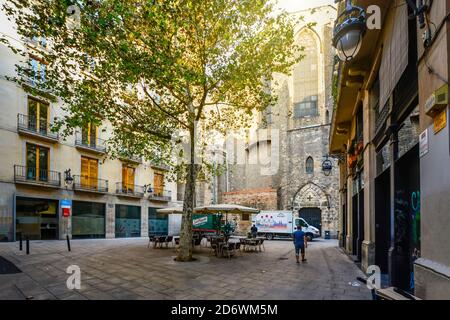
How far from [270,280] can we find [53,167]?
775 inches

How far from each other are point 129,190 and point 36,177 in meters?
8.81

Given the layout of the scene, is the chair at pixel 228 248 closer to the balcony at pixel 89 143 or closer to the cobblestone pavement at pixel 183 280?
the cobblestone pavement at pixel 183 280

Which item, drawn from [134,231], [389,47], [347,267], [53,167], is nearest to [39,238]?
[53,167]

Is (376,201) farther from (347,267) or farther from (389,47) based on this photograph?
(389,47)

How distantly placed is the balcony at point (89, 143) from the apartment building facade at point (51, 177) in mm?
74

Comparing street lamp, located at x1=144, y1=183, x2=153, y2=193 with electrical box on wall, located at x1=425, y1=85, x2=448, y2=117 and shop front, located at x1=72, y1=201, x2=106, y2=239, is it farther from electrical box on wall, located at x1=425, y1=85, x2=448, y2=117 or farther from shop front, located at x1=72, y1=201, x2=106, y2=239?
electrical box on wall, located at x1=425, y1=85, x2=448, y2=117

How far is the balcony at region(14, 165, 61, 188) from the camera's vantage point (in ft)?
62.8

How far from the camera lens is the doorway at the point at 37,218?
19375 millimetres

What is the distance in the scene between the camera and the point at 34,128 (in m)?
20.4

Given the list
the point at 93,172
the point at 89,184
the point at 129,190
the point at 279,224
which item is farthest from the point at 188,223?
the point at 129,190

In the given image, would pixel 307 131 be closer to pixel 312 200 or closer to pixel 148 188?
pixel 312 200

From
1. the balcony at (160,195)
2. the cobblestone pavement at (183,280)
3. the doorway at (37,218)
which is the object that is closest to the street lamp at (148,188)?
the balcony at (160,195)

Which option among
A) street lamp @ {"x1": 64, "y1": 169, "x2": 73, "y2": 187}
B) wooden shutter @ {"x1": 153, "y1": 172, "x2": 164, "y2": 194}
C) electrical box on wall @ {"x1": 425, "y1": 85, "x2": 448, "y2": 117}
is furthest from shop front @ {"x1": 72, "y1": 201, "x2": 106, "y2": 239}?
electrical box on wall @ {"x1": 425, "y1": 85, "x2": 448, "y2": 117}

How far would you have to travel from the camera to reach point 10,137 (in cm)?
1892
